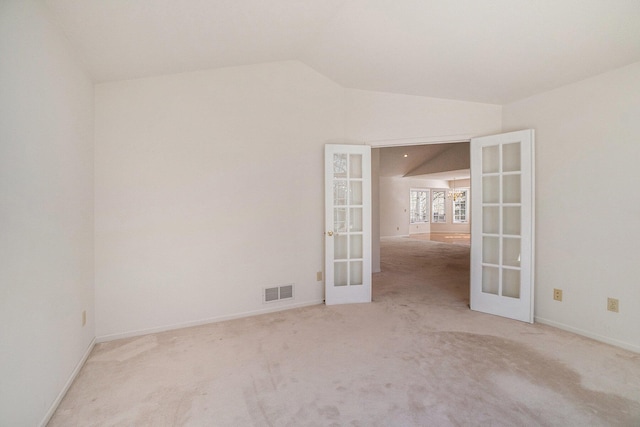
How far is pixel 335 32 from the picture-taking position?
9.44ft

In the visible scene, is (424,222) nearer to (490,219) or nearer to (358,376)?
(490,219)

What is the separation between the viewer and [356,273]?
13.1 feet

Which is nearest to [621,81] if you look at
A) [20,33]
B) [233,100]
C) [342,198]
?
[342,198]

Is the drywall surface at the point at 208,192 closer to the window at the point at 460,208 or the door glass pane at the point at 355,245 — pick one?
the door glass pane at the point at 355,245

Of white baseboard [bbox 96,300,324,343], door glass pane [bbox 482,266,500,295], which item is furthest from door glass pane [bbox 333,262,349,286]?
door glass pane [bbox 482,266,500,295]

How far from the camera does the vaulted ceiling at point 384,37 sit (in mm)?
2105

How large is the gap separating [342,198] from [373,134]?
0.95 metres

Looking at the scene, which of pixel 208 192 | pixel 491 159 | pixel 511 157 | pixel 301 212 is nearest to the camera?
pixel 208 192

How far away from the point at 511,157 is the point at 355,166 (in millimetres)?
1781

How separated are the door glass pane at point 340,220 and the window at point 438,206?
11033 millimetres

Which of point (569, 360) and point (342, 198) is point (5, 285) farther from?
point (569, 360)

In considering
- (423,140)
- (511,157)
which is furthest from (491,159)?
(423,140)

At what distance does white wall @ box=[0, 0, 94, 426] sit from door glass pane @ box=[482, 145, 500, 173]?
4027 mm

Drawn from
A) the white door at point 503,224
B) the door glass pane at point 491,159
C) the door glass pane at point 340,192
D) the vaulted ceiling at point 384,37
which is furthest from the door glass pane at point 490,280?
the vaulted ceiling at point 384,37
